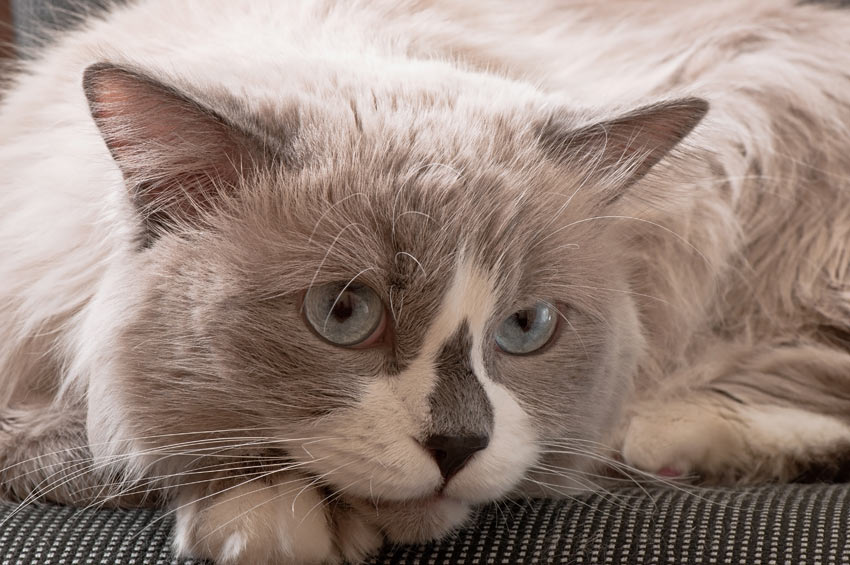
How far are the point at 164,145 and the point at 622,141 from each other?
62 centimetres

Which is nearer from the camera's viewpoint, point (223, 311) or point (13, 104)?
point (223, 311)

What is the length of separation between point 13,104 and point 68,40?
0.53ft

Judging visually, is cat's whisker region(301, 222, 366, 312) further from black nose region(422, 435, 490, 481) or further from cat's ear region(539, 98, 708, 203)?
cat's ear region(539, 98, 708, 203)

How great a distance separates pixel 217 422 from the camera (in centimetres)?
116

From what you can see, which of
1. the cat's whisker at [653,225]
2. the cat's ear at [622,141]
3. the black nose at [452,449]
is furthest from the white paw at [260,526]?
the cat's ear at [622,141]

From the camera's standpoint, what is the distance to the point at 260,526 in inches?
44.5

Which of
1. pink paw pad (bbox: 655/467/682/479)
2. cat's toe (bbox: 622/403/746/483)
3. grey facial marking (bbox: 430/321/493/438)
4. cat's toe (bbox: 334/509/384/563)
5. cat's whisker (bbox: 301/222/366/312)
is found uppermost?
cat's whisker (bbox: 301/222/366/312)

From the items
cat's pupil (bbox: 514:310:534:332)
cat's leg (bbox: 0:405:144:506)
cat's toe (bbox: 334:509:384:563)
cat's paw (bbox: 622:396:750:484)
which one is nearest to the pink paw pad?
cat's paw (bbox: 622:396:750:484)

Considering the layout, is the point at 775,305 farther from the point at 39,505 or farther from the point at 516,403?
the point at 39,505

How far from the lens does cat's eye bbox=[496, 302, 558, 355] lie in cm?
123

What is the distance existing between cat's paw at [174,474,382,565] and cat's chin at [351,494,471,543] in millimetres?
24

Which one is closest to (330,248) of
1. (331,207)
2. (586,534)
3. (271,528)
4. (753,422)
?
(331,207)

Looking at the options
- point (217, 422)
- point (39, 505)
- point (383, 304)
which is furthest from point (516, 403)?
point (39, 505)

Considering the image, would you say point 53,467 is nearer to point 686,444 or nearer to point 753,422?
point 686,444
